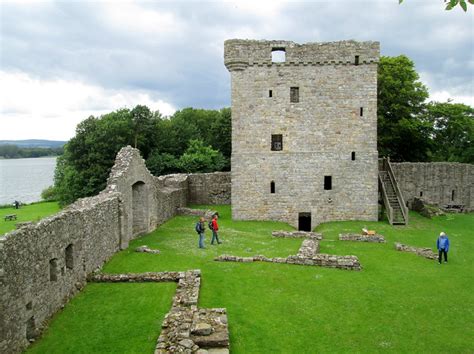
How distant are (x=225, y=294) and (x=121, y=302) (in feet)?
9.87

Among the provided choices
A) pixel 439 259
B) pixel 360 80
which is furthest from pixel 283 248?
pixel 360 80

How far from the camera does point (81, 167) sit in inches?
1859

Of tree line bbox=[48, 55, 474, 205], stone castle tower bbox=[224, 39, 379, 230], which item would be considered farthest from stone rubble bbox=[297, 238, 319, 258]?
tree line bbox=[48, 55, 474, 205]

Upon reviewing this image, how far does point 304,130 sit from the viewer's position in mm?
26953

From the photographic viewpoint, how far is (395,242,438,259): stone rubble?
1908cm

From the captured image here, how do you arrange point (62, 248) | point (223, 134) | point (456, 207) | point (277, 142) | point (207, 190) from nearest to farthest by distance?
point (62, 248), point (277, 142), point (456, 207), point (207, 190), point (223, 134)

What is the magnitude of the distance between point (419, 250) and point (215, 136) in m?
43.5

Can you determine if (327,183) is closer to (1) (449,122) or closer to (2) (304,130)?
(2) (304,130)

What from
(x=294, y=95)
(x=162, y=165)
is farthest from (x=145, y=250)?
(x=162, y=165)

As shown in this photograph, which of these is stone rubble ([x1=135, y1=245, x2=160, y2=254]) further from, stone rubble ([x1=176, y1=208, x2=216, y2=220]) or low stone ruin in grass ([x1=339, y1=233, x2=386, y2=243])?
stone rubble ([x1=176, y1=208, x2=216, y2=220])

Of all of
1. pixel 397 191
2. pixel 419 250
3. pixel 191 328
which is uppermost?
pixel 397 191

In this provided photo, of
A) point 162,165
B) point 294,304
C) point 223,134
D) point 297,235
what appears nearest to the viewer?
point 294,304

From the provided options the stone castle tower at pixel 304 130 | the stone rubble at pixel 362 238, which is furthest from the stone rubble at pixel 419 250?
the stone castle tower at pixel 304 130

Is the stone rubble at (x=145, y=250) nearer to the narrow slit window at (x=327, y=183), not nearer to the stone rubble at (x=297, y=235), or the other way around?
the stone rubble at (x=297, y=235)
